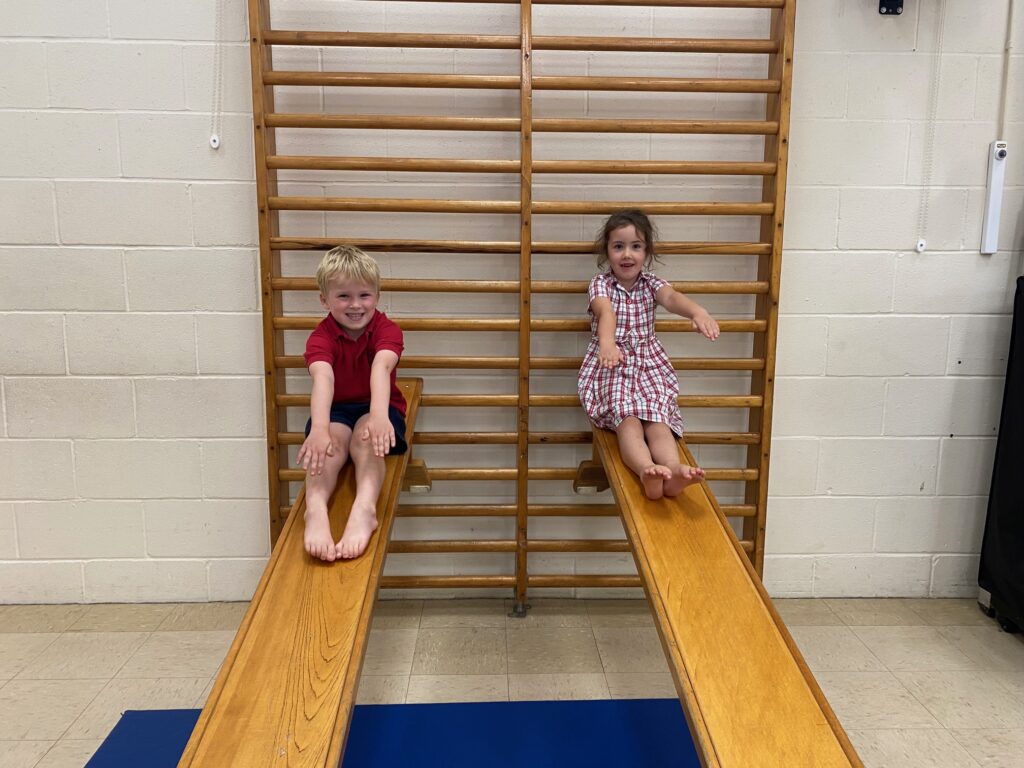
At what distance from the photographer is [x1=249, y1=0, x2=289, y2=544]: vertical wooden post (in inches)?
93.3

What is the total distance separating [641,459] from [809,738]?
2.89ft

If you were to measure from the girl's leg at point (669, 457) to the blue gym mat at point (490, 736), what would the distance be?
2.06ft

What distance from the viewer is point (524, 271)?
251 centimetres

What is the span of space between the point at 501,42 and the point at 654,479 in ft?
4.91

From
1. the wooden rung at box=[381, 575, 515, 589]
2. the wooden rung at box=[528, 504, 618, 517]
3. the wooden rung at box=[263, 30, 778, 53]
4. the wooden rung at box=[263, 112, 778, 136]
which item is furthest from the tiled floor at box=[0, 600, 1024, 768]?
the wooden rung at box=[263, 30, 778, 53]

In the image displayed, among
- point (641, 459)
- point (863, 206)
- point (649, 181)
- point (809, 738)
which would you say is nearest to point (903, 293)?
point (863, 206)

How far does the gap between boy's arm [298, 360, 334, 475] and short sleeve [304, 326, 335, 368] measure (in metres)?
0.02

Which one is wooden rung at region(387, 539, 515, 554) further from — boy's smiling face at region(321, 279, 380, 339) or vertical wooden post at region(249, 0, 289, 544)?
boy's smiling face at region(321, 279, 380, 339)

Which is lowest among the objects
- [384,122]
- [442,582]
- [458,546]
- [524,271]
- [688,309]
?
[442,582]

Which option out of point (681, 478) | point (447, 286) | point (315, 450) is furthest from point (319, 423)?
point (681, 478)

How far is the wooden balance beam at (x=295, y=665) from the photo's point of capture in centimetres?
138

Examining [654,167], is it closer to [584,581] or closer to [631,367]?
[631,367]

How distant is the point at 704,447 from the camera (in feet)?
9.12

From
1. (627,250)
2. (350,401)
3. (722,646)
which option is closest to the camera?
(722,646)
